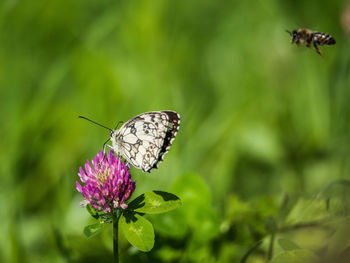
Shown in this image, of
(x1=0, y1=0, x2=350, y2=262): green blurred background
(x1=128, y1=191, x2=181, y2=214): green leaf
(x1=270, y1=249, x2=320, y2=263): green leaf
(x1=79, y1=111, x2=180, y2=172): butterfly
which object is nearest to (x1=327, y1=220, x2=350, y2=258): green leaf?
(x1=270, y1=249, x2=320, y2=263): green leaf

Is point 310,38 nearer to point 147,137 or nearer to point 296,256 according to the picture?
point 147,137

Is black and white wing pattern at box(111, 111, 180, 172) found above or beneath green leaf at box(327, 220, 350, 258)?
above

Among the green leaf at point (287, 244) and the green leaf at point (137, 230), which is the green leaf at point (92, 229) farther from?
the green leaf at point (287, 244)

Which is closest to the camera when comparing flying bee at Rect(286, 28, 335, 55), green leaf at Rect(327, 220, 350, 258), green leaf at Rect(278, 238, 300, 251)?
green leaf at Rect(327, 220, 350, 258)

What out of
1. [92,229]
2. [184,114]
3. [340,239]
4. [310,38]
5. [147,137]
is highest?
[310,38]

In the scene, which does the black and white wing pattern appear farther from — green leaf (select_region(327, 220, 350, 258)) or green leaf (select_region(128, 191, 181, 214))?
green leaf (select_region(327, 220, 350, 258))

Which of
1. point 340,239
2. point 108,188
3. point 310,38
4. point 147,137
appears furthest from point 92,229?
point 310,38

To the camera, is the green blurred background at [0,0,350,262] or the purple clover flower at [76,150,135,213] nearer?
the purple clover flower at [76,150,135,213]

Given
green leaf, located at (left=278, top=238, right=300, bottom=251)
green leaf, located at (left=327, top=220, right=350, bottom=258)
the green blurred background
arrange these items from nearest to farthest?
green leaf, located at (left=327, top=220, right=350, bottom=258) < green leaf, located at (left=278, top=238, right=300, bottom=251) < the green blurred background
